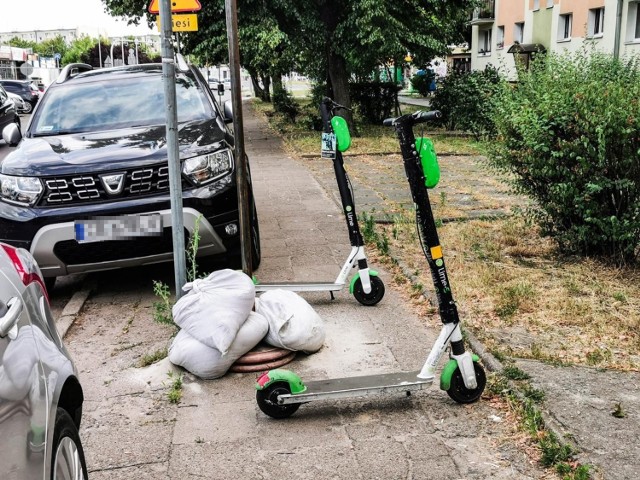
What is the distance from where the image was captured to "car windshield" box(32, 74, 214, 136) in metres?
6.91

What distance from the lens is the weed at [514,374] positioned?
4.34 metres

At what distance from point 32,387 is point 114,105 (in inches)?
203

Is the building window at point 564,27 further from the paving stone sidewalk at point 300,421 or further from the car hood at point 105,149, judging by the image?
the paving stone sidewalk at point 300,421

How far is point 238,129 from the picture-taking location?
558 cm

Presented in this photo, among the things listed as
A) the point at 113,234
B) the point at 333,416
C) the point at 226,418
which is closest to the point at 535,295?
the point at 333,416

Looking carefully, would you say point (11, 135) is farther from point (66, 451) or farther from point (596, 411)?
point (596, 411)

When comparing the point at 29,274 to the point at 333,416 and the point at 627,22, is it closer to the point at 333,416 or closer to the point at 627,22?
the point at 333,416

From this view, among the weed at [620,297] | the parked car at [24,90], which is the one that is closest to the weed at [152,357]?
the weed at [620,297]

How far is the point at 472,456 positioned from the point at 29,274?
83.5 inches

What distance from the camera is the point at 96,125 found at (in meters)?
6.88

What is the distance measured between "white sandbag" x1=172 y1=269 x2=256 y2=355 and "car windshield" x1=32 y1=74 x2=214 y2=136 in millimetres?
2516

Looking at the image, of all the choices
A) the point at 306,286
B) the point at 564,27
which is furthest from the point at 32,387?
the point at 564,27

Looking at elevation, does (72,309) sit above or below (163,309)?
below

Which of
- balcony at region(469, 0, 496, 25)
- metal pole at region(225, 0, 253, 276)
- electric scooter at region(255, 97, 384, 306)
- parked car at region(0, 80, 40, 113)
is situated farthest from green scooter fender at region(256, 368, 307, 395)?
balcony at region(469, 0, 496, 25)
